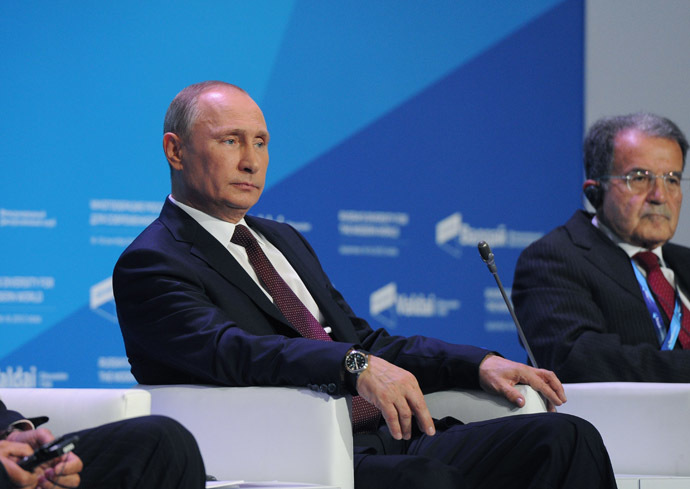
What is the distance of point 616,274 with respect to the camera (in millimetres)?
3254

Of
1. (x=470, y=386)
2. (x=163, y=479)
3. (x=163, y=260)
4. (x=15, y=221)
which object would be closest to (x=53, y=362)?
(x=15, y=221)

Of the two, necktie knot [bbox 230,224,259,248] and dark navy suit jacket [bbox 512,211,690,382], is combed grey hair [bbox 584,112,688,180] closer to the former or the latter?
dark navy suit jacket [bbox 512,211,690,382]

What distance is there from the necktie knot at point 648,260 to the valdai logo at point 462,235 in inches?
45.5

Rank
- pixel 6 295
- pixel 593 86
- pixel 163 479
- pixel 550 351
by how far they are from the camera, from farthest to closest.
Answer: pixel 593 86 < pixel 6 295 < pixel 550 351 < pixel 163 479

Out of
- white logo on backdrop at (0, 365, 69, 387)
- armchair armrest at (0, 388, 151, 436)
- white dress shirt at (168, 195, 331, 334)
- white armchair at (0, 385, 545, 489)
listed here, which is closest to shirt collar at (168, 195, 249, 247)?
white dress shirt at (168, 195, 331, 334)

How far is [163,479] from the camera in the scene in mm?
1648

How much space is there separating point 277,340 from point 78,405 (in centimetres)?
47

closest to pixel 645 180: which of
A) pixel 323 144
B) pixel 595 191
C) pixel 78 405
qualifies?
pixel 595 191

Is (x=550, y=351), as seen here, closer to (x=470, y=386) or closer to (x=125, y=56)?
(x=470, y=386)

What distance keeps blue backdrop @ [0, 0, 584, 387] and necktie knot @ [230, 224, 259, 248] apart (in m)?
1.29

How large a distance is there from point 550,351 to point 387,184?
1560 millimetres

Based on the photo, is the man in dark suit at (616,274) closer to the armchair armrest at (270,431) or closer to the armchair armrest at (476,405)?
the armchair armrest at (476,405)

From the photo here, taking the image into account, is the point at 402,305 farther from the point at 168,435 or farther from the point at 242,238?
the point at 168,435

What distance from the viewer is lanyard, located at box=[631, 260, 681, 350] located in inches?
126
